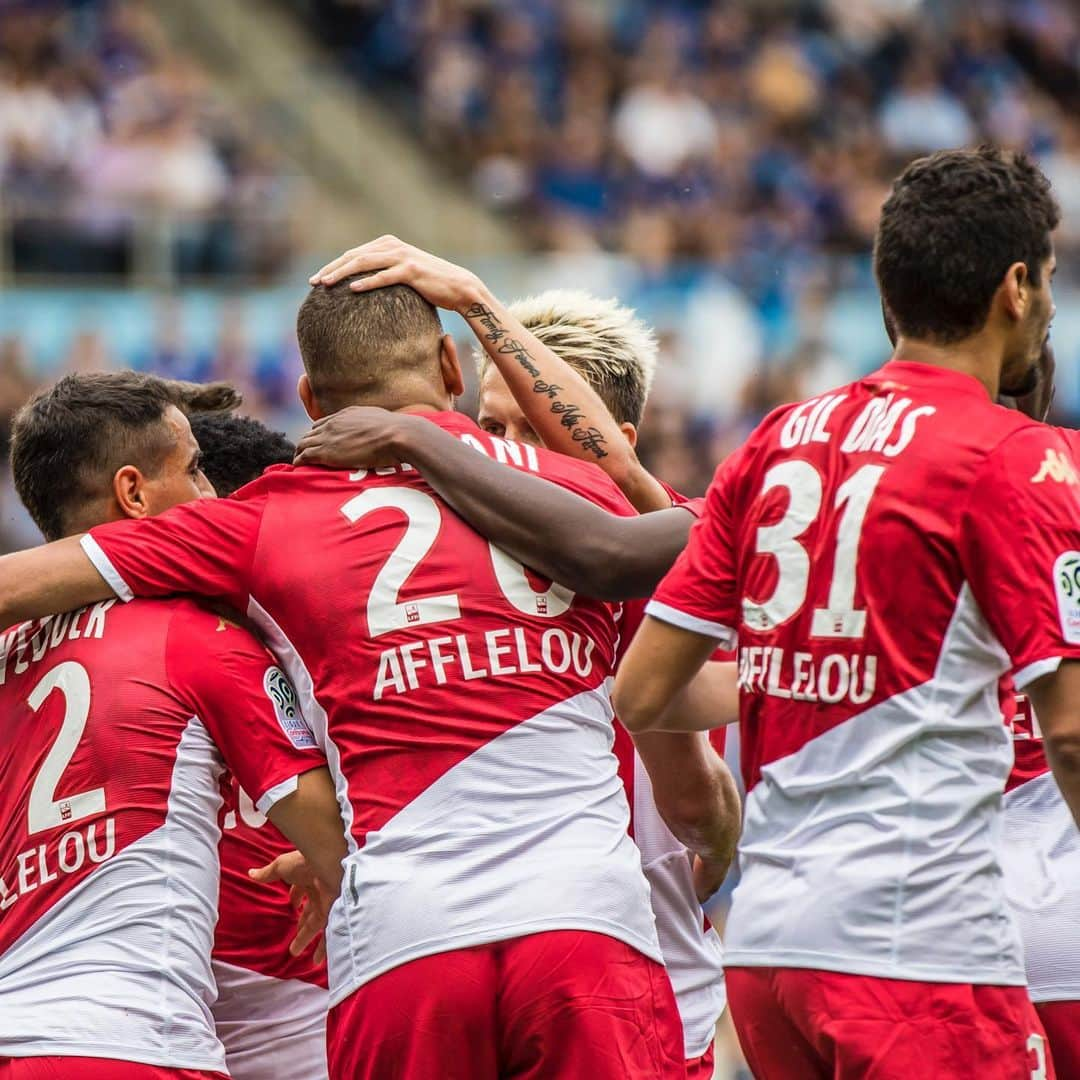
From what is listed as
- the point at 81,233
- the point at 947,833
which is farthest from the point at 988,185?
the point at 81,233

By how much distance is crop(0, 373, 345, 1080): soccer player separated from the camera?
3.81 metres

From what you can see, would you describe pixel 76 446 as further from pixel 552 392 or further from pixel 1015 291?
pixel 1015 291

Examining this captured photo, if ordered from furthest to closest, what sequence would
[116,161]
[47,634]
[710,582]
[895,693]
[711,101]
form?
[711,101] → [116,161] → [47,634] → [710,582] → [895,693]

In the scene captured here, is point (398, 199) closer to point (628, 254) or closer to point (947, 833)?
point (628, 254)

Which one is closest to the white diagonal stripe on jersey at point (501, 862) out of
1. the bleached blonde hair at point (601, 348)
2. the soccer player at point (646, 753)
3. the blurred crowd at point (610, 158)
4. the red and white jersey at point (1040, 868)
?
the soccer player at point (646, 753)

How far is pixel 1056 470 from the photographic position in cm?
330

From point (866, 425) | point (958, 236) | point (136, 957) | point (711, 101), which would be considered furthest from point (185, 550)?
point (711, 101)

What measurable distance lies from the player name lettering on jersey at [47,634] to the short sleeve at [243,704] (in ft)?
Answer: 0.55

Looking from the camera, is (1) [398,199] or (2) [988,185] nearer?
(2) [988,185]

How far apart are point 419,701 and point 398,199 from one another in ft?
50.6

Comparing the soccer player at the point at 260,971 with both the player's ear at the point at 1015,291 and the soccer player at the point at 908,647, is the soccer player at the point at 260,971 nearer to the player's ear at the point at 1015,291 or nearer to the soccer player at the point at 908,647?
the soccer player at the point at 908,647

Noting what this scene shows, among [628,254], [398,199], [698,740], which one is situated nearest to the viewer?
[698,740]

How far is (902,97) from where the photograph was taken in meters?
19.2

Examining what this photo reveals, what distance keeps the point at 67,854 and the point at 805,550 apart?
162 cm
